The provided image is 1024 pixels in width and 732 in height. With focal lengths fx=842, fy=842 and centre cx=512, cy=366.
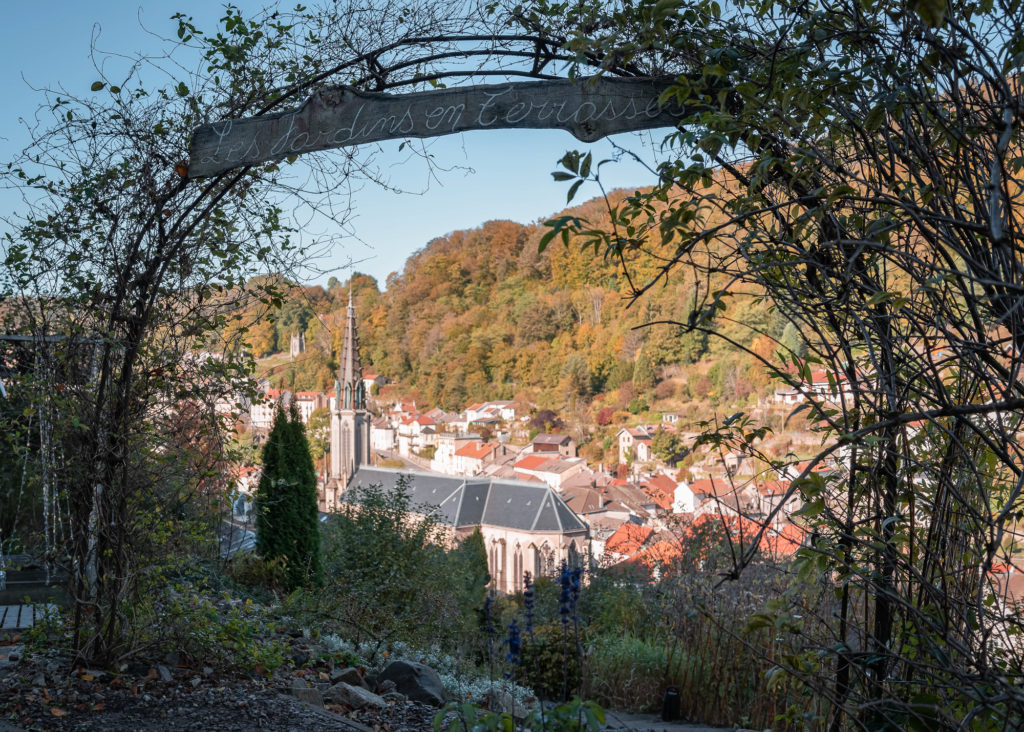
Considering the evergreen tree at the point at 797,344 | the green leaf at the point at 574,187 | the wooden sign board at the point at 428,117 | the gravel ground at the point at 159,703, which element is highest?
the wooden sign board at the point at 428,117

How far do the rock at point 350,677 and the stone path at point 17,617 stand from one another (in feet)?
4.73

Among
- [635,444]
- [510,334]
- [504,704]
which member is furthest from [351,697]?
[510,334]

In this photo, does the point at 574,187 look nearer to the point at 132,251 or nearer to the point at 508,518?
the point at 132,251

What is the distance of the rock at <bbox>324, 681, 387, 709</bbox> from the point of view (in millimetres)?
3053

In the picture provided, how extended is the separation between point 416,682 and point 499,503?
72.0ft

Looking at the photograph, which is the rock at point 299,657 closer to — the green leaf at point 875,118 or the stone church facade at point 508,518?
Result: the green leaf at point 875,118

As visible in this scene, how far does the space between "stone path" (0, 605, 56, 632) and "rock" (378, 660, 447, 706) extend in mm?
1611

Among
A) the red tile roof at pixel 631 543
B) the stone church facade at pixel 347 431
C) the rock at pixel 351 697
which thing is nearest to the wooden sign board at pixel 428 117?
the rock at pixel 351 697

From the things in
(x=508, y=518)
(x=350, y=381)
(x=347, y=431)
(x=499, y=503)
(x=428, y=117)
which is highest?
(x=350, y=381)

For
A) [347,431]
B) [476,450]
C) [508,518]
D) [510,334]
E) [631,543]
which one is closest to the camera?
[631,543]

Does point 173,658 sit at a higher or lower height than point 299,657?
higher

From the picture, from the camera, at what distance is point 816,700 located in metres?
Result: 2.57

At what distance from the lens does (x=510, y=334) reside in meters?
52.7

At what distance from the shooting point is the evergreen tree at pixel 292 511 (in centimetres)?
752
